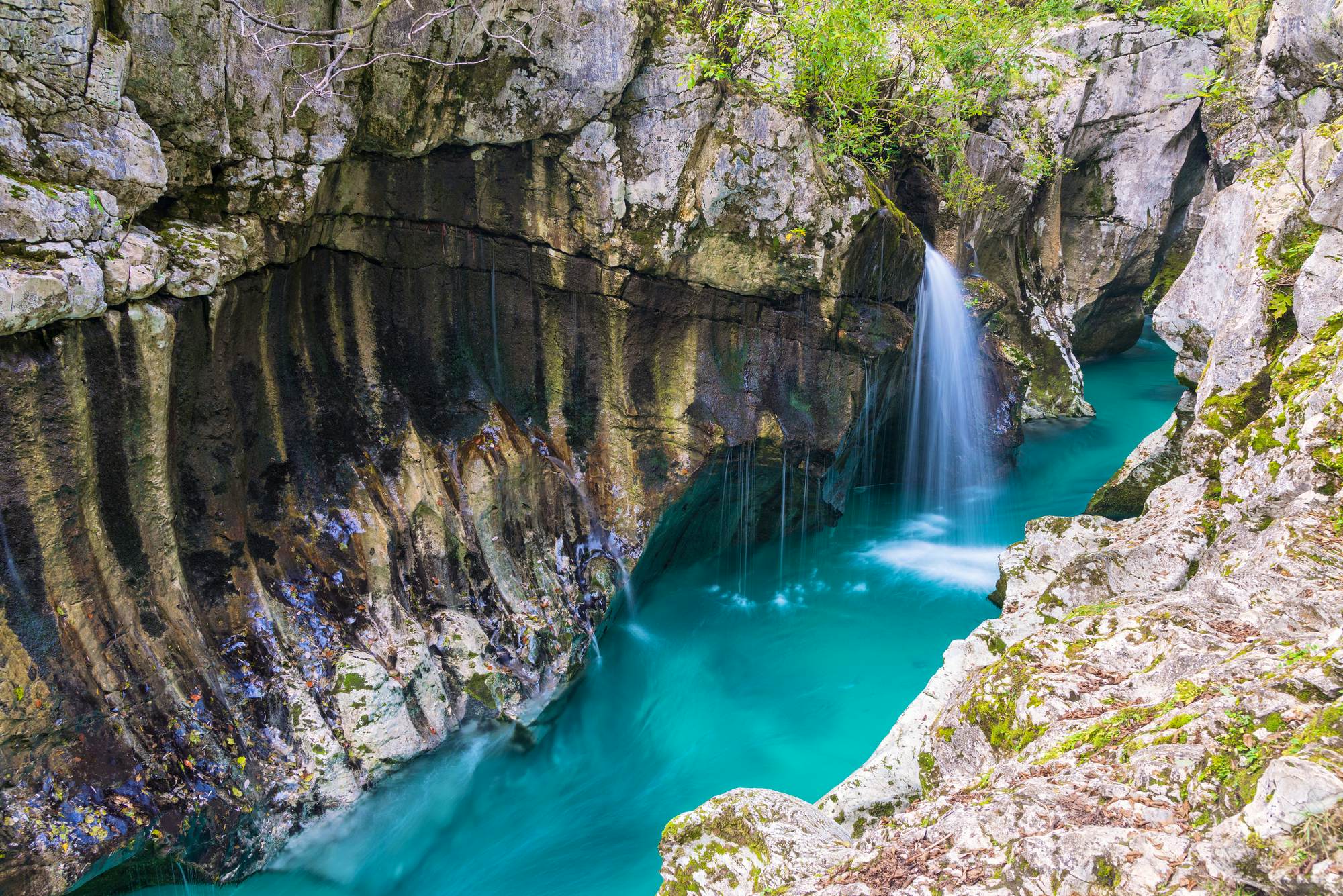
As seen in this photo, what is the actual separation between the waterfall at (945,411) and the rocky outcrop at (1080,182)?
1771mm

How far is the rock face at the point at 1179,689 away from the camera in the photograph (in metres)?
2.53

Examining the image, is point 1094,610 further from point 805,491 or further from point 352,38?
point 352,38

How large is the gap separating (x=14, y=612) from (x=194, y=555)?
1348mm

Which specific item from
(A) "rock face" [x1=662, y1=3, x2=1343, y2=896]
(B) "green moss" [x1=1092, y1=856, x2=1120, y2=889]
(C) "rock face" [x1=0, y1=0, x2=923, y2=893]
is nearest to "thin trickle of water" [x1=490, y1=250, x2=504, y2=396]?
(C) "rock face" [x1=0, y1=0, x2=923, y2=893]

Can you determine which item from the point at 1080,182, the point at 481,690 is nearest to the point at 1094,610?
the point at 481,690

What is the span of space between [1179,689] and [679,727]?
19.6 ft

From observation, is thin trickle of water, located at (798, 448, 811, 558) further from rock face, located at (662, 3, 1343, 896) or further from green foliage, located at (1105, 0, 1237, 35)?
green foliage, located at (1105, 0, 1237, 35)

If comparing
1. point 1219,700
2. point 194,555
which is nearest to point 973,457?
point 1219,700

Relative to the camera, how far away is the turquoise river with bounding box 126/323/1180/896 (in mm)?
6770

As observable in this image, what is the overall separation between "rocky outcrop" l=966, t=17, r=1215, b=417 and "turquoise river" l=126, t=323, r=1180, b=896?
4943 mm

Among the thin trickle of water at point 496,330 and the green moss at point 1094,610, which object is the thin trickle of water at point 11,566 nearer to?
the thin trickle of water at point 496,330

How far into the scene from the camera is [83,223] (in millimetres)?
5250

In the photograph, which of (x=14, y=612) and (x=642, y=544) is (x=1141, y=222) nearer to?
(x=642, y=544)

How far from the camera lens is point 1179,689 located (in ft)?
11.2
